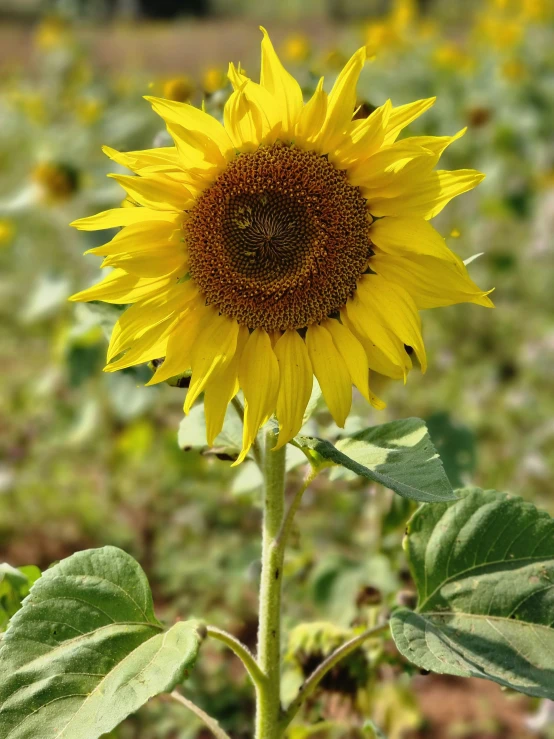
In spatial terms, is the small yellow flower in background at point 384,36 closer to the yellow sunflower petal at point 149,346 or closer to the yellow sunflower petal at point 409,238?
the yellow sunflower petal at point 409,238

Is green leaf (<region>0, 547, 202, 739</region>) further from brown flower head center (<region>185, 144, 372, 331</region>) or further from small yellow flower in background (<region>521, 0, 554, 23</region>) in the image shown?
small yellow flower in background (<region>521, 0, 554, 23</region>)

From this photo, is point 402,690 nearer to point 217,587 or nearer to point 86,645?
point 217,587

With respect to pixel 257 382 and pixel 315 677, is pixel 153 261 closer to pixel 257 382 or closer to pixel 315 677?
pixel 257 382

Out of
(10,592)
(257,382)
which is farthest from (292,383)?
(10,592)

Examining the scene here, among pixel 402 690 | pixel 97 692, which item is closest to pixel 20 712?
pixel 97 692

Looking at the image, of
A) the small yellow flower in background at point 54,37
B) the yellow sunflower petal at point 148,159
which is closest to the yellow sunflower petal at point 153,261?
the yellow sunflower petal at point 148,159

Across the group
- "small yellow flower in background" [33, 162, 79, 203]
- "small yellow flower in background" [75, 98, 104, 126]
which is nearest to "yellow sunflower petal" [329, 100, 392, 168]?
"small yellow flower in background" [33, 162, 79, 203]
